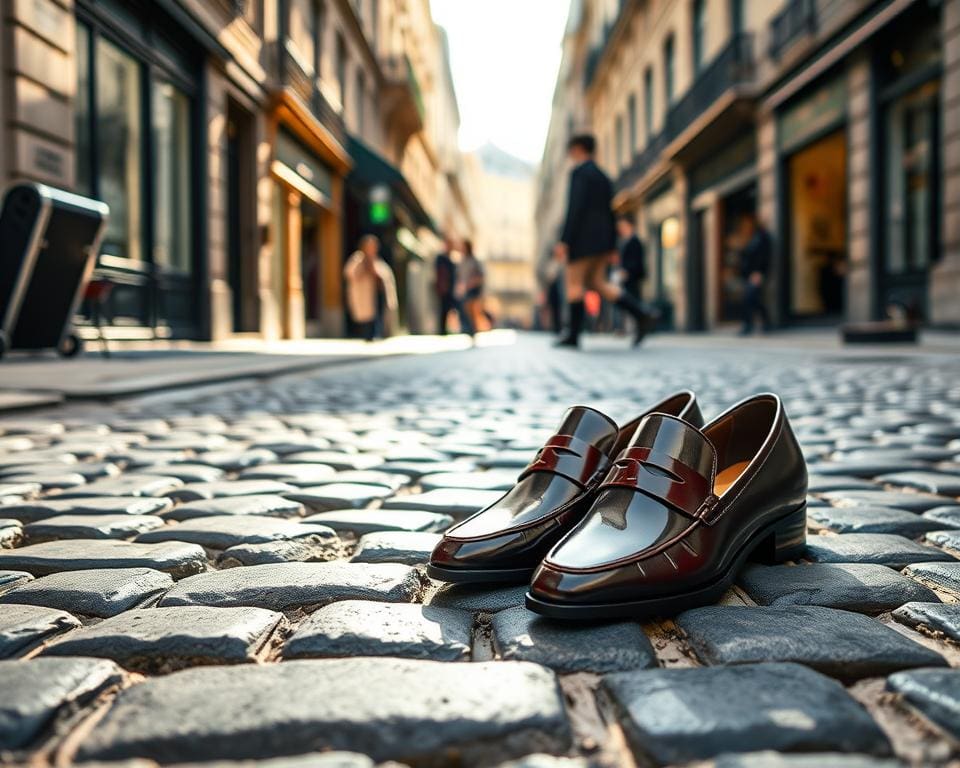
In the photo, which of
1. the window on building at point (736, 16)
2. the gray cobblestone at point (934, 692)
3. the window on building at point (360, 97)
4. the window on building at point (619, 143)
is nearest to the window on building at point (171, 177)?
the gray cobblestone at point (934, 692)

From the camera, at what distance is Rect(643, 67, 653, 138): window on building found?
26.5 meters

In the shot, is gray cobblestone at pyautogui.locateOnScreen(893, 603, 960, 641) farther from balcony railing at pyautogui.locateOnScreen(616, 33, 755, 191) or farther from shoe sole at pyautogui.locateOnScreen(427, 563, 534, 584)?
balcony railing at pyautogui.locateOnScreen(616, 33, 755, 191)

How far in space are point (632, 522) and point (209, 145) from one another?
11.9 m

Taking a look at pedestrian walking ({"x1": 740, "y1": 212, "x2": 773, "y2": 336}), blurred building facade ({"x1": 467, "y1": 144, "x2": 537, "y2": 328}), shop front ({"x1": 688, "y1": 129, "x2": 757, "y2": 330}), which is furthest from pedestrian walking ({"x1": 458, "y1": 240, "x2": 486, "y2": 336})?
blurred building facade ({"x1": 467, "y1": 144, "x2": 537, "y2": 328})

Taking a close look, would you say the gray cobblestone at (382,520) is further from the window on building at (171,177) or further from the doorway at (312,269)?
the doorway at (312,269)

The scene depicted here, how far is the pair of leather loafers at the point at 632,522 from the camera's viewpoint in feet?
4.37

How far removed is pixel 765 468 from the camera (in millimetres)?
1633

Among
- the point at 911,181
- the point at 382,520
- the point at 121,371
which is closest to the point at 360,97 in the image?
the point at 911,181

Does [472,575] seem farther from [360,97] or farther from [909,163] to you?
[360,97]

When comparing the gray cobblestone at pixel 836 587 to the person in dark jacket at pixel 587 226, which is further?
the person in dark jacket at pixel 587 226

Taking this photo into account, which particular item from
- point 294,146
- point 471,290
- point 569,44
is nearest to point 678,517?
point 471,290

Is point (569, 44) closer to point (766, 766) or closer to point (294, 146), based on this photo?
point (294, 146)

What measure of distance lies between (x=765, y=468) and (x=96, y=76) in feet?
31.6

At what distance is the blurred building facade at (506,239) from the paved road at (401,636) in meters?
77.8
